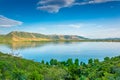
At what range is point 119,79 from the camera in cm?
3130

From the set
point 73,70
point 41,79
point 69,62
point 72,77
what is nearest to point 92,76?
point 41,79

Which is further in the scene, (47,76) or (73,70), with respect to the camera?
(73,70)

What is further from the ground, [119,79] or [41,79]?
[119,79]

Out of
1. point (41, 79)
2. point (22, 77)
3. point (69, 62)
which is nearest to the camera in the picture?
point (22, 77)

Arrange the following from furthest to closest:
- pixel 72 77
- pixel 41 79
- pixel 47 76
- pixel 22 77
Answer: pixel 72 77 → pixel 47 76 → pixel 41 79 → pixel 22 77

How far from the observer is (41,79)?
48.7 meters

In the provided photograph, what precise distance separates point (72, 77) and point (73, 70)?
15.7 feet

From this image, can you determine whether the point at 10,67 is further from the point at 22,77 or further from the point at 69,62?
the point at 69,62

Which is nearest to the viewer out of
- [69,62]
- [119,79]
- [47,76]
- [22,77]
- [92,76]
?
[119,79]

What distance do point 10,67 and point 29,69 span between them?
8947 millimetres

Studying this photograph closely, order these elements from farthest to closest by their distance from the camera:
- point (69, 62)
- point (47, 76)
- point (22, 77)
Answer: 1. point (69, 62)
2. point (47, 76)
3. point (22, 77)

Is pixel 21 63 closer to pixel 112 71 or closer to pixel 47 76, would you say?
pixel 47 76

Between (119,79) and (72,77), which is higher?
(119,79)

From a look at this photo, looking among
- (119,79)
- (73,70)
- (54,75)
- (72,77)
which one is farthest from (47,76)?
(119,79)
